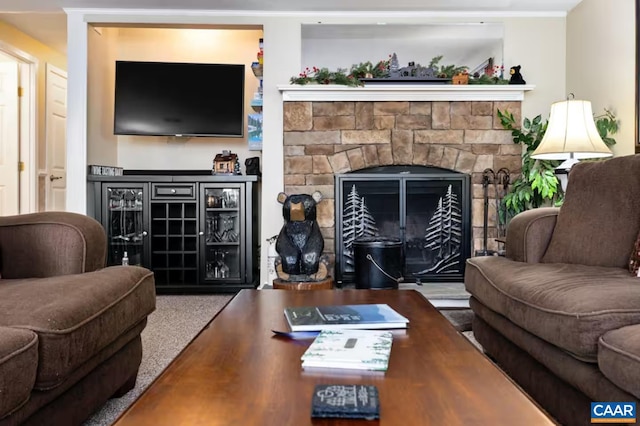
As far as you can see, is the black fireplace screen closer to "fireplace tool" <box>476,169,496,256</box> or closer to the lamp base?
"fireplace tool" <box>476,169,496,256</box>

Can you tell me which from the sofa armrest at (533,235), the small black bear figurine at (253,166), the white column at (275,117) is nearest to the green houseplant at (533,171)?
the sofa armrest at (533,235)

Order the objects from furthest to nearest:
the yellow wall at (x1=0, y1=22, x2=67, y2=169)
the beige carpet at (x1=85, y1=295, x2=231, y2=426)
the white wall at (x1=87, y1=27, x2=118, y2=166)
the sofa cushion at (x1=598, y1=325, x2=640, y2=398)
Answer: the yellow wall at (x1=0, y1=22, x2=67, y2=169), the white wall at (x1=87, y1=27, x2=118, y2=166), the beige carpet at (x1=85, y1=295, x2=231, y2=426), the sofa cushion at (x1=598, y1=325, x2=640, y2=398)

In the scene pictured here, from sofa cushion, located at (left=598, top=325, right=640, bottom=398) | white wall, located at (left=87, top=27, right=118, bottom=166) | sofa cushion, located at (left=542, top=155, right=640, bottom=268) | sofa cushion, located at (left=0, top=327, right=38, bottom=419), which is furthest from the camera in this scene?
white wall, located at (left=87, top=27, right=118, bottom=166)

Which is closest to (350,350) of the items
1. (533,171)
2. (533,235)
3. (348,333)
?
(348,333)

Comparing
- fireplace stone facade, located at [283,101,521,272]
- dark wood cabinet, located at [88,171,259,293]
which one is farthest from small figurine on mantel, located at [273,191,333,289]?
dark wood cabinet, located at [88,171,259,293]

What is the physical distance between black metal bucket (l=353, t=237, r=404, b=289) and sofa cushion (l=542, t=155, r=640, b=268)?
129 cm

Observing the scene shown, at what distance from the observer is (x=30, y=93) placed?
16.8 ft

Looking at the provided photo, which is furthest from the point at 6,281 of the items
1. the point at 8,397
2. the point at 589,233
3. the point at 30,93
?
the point at 30,93

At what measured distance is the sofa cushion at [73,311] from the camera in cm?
117

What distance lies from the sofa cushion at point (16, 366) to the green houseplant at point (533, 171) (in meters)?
3.26

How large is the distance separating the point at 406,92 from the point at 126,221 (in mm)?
2523

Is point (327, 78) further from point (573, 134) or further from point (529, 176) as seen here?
point (573, 134)

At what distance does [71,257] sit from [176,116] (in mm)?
2734

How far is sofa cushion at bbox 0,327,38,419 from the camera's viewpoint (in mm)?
995
